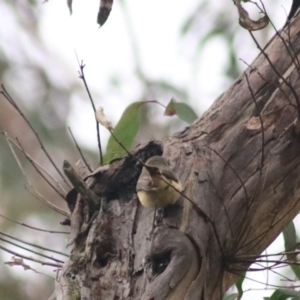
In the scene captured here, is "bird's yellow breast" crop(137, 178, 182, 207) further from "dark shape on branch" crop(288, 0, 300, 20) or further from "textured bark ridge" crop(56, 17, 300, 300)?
"dark shape on branch" crop(288, 0, 300, 20)

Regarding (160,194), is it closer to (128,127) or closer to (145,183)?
(145,183)

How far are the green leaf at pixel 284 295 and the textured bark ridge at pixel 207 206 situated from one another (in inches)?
7.1

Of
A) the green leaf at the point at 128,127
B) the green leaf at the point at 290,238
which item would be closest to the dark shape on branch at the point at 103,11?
the green leaf at the point at 128,127

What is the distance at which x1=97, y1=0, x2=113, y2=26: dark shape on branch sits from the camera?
3.48ft

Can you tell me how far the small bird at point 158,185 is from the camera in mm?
992

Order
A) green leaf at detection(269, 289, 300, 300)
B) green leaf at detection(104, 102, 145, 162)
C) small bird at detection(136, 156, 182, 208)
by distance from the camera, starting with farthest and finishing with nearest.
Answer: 1. green leaf at detection(104, 102, 145, 162)
2. green leaf at detection(269, 289, 300, 300)
3. small bird at detection(136, 156, 182, 208)

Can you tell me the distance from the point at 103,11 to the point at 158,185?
0.33 meters

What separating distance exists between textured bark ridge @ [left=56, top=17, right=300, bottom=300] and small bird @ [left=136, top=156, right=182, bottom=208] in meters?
0.03

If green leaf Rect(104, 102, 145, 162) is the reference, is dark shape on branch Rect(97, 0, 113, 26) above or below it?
below

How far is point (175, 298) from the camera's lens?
95 centimetres

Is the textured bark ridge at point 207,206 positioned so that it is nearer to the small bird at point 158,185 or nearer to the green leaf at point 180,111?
the small bird at point 158,185

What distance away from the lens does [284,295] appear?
1343 mm

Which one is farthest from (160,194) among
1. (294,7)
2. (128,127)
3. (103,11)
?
(294,7)

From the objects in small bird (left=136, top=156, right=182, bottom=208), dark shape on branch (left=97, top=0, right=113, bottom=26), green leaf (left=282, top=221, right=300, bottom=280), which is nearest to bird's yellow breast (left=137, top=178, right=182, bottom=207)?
small bird (left=136, top=156, right=182, bottom=208)
